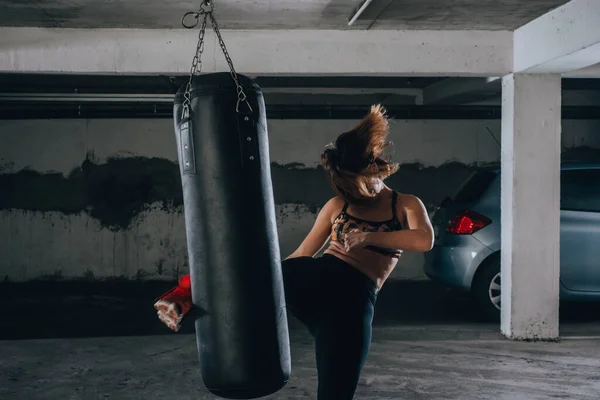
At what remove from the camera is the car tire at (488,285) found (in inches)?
277

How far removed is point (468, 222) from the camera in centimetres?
710

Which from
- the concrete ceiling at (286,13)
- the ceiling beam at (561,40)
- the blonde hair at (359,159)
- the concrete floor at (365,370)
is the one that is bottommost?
the concrete floor at (365,370)

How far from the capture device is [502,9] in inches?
217

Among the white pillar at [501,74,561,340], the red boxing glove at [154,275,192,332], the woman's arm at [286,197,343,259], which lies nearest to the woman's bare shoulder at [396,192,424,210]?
the woman's arm at [286,197,343,259]

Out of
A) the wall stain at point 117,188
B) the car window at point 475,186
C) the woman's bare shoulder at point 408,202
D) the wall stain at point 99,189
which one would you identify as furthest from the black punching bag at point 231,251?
the wall stain at point 99,189

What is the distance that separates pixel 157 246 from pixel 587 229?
18.2 ft

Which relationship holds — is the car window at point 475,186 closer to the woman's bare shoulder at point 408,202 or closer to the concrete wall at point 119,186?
the concrete wall at point 119,186

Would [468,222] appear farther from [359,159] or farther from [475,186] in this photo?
[359,159]

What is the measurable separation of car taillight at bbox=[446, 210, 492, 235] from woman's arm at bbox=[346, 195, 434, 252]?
3.96 meters

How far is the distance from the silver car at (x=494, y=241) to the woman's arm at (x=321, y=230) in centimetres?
388

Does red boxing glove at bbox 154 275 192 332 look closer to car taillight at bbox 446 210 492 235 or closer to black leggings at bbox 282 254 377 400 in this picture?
black leggings at bbox 282 254 377 400

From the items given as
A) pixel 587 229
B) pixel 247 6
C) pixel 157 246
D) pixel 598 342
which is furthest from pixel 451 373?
pixel 157 246

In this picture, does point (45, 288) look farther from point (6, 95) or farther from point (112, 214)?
point (6, 95)

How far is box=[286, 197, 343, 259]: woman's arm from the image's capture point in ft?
11.2
